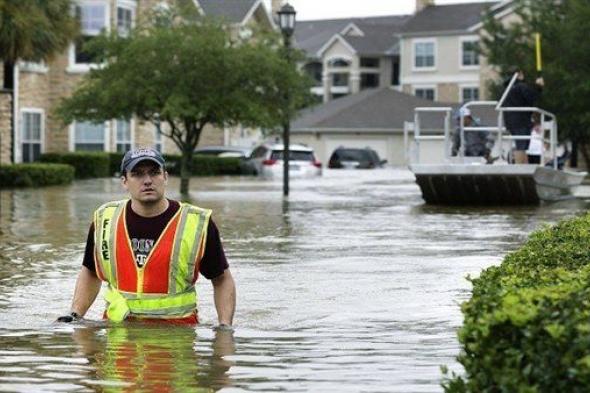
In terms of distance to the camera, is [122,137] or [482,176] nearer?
[482,176]

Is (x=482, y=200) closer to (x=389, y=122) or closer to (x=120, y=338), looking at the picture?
(x=120, y=338)

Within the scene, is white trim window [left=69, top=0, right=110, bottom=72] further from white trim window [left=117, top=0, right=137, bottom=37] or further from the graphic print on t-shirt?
the graphic print on t-shirt

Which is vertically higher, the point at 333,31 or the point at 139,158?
the point at 333,31

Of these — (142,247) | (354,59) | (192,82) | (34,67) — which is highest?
(354,59)

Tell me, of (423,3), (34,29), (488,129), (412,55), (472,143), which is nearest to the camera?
(488,129)

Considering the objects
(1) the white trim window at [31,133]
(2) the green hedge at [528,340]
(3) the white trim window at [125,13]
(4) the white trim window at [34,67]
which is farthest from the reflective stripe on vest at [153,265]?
(3) the white trim window at [125,13]

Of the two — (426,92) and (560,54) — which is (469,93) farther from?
(560,54)

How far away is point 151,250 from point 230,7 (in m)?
62.6

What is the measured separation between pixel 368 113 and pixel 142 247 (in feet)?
261

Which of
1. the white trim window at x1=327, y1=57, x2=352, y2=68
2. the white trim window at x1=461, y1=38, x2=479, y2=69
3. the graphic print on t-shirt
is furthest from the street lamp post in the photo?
the white trim window at x1=327, y1=57, x2=352, y2=68

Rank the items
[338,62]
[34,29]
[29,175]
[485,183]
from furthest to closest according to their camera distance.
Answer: [338,62], [29,175], [34,29], [485,183]

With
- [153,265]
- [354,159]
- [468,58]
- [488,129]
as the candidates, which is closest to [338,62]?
[468,58]

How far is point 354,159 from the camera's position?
7869 cm

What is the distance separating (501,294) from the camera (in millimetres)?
6504
